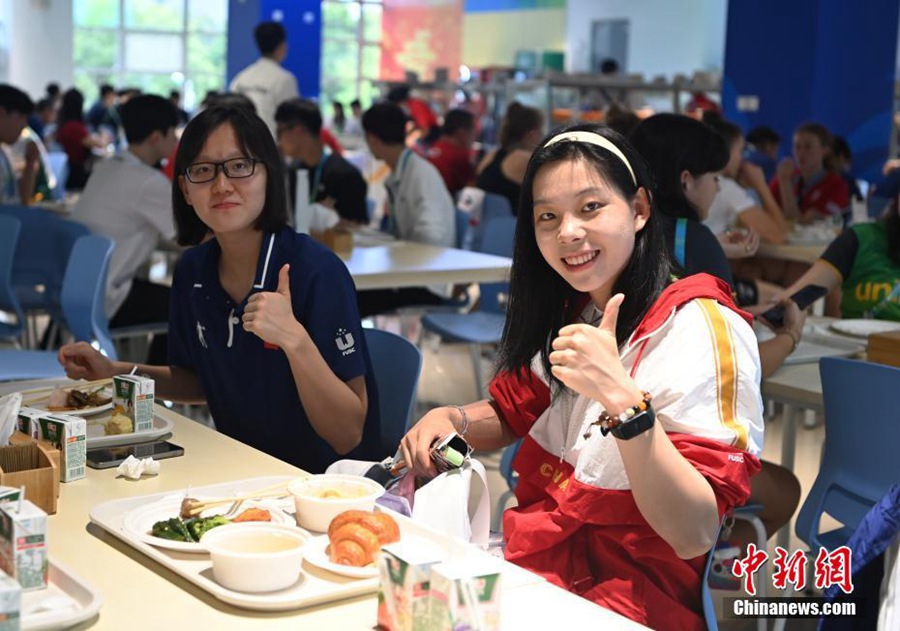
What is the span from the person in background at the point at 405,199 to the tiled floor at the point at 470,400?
52 cm

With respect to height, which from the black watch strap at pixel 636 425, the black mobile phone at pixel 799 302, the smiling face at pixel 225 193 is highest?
the smiling face at pixel 225 193

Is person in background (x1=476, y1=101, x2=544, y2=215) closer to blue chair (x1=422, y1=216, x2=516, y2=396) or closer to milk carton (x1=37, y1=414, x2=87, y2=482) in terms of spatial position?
blue chair (x1=422, y1=216, x2=516, y2=396)

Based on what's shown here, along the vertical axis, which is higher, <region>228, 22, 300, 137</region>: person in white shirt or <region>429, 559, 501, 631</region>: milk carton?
<region>228, 22, 300, 137</region>: person in white shirt

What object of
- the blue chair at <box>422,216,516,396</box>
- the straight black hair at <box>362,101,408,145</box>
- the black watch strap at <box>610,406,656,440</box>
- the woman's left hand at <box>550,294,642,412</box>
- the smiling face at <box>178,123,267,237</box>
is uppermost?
the straight black hair at <box>362,101,408,145</box>

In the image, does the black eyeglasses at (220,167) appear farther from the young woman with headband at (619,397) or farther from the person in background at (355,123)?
the person in background at (355,123)

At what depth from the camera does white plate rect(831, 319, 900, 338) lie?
3400mm

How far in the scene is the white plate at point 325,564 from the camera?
4.76ft

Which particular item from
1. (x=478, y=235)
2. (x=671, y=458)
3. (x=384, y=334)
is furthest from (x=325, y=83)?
(x=671, y=458)

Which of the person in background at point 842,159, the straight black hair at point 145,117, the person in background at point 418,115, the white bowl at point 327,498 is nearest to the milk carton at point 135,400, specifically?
the white bowl at point 327,498

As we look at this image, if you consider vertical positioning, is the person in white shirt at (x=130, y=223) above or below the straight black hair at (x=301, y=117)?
below

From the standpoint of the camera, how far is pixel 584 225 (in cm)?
178

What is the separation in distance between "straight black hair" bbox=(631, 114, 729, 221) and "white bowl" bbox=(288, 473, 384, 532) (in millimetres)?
1444

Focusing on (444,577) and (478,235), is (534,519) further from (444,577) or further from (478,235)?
(478,235)

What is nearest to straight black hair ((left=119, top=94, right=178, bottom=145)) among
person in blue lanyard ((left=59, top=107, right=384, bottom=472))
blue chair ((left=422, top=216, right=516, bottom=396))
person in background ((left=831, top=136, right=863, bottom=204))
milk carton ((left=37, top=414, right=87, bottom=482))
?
blue chair ((left=422, top=216, right=516, bottom=396))
